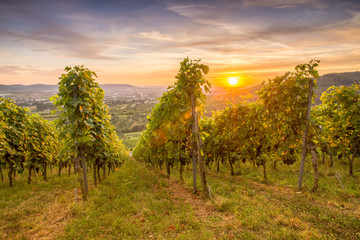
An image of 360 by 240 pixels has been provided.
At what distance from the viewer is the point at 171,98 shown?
1059 centimetres

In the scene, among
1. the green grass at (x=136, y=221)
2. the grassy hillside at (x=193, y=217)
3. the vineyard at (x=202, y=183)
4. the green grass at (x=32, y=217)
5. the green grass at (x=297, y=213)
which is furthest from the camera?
the green grass at (x=32, y=217)

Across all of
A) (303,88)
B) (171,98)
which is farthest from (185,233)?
(303,88)

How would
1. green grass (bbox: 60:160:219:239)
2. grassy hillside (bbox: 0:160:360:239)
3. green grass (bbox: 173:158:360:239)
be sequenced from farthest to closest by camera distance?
green grass (bbox: 60:160:219:239) < grassy hillside (bbox: 0:160:360:239) < green grass (bbox: 173:158:360:239)

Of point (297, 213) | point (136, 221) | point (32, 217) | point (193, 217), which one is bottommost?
point (32, 217)

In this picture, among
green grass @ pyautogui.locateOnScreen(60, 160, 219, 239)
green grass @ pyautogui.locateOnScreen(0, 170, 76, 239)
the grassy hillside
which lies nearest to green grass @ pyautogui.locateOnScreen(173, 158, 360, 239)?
the grassy hillside

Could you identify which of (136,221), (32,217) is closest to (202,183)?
(136,221)

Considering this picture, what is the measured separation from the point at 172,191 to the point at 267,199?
20.2ft

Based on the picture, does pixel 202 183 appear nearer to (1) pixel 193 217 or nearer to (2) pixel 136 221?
(1) pixel 193 217

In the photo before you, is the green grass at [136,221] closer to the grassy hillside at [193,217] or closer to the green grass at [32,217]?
the grassy hillside at [193,217]

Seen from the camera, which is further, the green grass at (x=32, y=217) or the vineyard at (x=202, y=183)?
the green grass at (x=32, y=217)

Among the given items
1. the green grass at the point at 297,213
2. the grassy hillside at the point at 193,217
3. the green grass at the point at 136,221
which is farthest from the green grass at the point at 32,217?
the green grass at the point at 297,213

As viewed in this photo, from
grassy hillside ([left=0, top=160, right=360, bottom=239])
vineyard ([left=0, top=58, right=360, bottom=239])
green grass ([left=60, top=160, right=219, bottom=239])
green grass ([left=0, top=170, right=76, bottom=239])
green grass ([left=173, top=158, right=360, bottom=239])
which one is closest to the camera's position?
green grass ([left=173, top=158, right=360, bottom=239])

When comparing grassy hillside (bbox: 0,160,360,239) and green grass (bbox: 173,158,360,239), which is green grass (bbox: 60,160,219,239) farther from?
green grass (bbox: 173,158,360,239)

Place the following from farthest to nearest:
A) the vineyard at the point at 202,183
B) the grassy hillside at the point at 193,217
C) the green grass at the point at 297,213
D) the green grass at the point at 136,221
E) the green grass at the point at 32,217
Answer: the green grass at the point at 32,217 < the vineyard at the point at 202,183 < the green grass at the point at 136,221 < the grassy hillside at the point at 193,217 < the green grass at the point at 297,213
